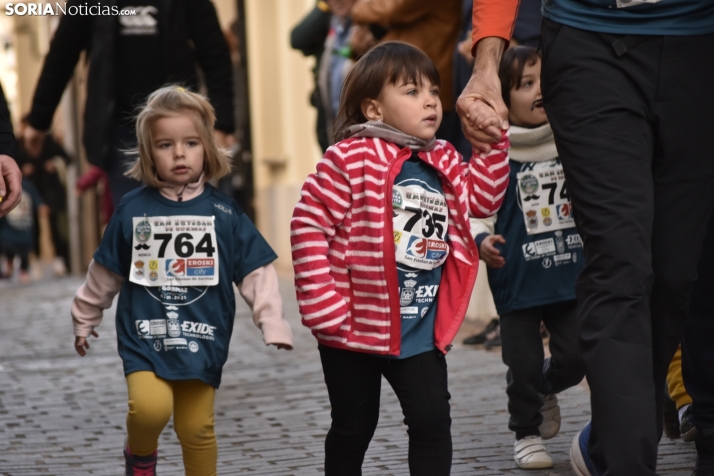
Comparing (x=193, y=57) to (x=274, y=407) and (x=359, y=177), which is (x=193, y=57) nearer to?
(x=274, y=407)

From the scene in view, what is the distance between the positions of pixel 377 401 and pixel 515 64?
5.03 feet

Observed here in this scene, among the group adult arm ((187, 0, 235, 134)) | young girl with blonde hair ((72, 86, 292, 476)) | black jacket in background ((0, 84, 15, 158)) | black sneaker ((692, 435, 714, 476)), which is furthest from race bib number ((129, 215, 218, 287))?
adult arm ((187, 0, 235, 134))

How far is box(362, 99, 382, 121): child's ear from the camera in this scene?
12.5ft

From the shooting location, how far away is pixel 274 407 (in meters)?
6.09

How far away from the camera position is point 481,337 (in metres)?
7.91

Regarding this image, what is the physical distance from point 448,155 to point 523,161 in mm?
1034

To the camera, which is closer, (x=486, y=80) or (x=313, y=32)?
(x=486, y=80)

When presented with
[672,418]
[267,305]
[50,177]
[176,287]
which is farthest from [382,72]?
[50,177]

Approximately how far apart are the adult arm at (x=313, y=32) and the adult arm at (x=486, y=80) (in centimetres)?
657

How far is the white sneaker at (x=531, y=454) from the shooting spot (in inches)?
179

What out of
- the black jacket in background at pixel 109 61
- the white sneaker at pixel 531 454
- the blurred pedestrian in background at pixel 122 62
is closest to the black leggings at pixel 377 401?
the white sneaker at pixel 531 454

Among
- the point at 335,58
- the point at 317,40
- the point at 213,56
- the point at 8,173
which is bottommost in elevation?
the point at 8,173

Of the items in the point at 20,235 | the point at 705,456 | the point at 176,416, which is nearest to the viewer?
the point at 705,456

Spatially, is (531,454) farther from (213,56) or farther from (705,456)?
(213,56)
